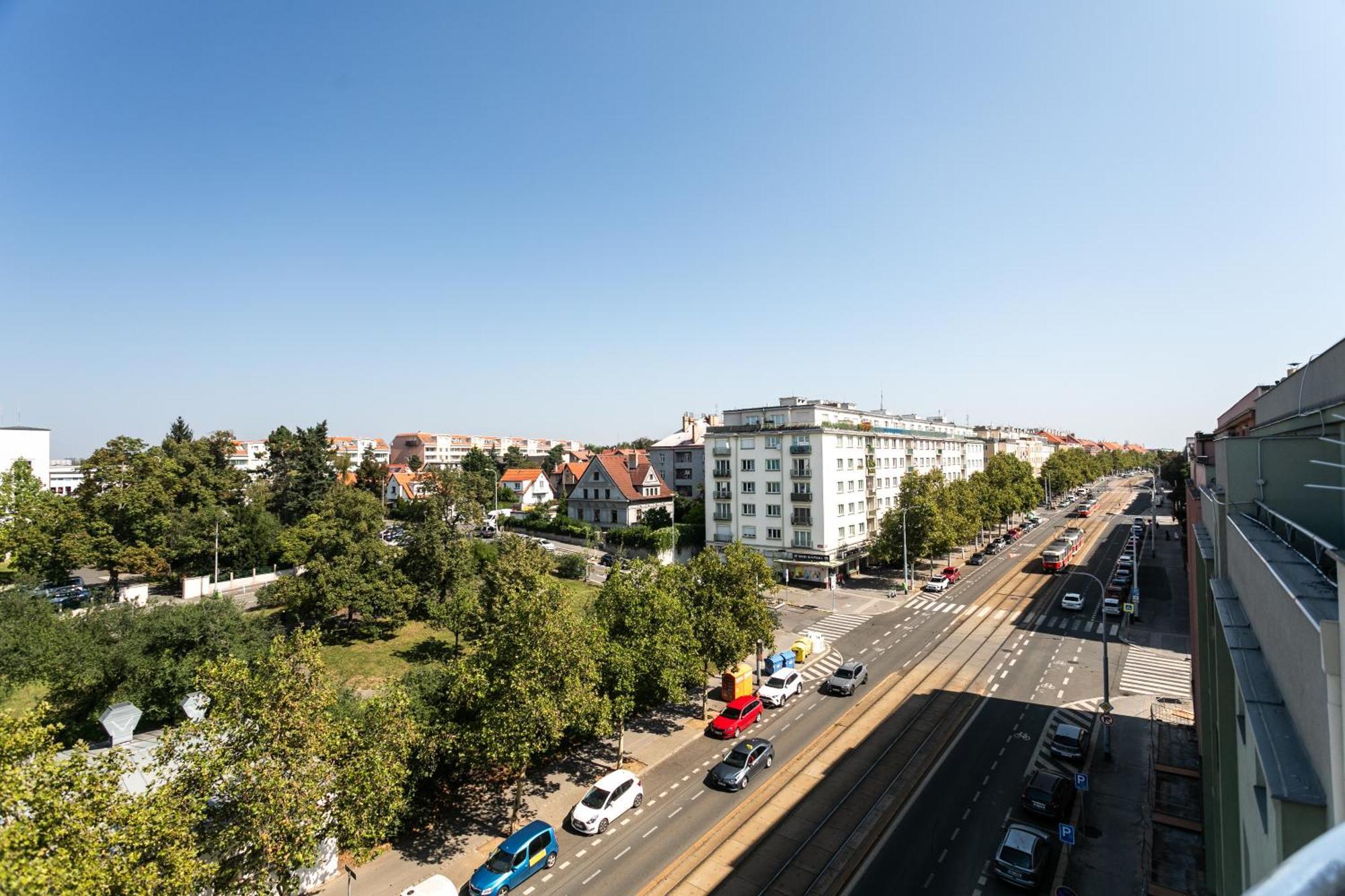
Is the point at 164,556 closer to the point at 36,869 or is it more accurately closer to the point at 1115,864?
the point at 36,869

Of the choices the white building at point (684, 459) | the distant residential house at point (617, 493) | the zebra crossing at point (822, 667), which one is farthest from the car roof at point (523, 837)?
the white building at point (684, 459)

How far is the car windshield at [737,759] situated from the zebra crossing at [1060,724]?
10.3 meters

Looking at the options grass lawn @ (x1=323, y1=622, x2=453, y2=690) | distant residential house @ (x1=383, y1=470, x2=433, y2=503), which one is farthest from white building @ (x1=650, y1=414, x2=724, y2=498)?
grass lawn @ (x1=323, y1=622, x2=453, y2=690)

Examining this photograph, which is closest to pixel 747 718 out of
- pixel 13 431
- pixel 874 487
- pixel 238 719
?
pixel 238 719

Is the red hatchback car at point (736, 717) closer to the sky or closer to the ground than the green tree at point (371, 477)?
closer to the ground

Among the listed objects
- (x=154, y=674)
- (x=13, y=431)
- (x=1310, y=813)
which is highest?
(x=13, y=431)

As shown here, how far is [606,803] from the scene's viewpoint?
2075cm

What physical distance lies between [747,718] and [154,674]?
24356mm

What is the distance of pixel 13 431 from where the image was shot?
65000mm

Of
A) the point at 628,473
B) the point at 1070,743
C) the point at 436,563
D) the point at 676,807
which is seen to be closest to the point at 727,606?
the point at 676,807

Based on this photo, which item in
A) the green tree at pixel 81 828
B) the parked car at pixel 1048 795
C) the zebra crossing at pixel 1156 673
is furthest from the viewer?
the zebra crossing at pixel 1156 673

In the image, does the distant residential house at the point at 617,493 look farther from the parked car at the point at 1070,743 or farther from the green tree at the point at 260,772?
the green tree at the point at 260,772

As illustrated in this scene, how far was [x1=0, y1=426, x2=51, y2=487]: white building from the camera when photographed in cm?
6419

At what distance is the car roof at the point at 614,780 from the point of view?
2131cm
